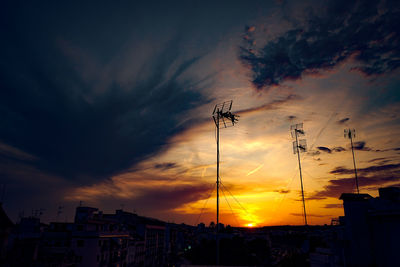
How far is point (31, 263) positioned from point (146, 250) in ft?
181

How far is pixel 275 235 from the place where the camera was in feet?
600

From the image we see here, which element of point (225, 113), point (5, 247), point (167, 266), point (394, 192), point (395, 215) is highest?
point (225, 113)

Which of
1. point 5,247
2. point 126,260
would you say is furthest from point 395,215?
point 126,260

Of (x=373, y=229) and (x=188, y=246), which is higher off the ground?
(x=373, y=229)

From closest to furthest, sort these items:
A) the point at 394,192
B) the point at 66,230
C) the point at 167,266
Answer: the point at 394,192
the point at 66,230
the point at 167,266

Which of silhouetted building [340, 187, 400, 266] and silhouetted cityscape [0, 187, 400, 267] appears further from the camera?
silhouetted cityscape [0, 187, 400, 267]

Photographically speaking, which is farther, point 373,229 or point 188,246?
point 188,246

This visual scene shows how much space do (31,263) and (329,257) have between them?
37279 millimetres

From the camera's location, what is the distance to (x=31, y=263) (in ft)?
108

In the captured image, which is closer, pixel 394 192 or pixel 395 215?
pixel 395 215

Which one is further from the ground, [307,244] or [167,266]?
[307,244]

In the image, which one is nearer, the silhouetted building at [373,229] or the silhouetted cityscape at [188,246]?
the silhouetted building at [373,229]

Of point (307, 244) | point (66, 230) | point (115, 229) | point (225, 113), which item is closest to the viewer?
point (225, 113)

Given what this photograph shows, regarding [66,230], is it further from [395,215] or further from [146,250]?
[395,215]
